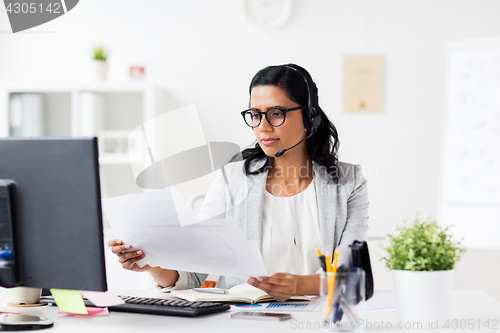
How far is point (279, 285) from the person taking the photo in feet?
3.85

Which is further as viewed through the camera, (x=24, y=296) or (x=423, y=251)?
(x=24, y=296)

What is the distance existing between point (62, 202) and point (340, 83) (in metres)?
2.14

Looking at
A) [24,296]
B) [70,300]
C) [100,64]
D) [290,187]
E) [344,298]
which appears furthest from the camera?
[100,64]

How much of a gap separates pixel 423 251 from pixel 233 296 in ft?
1.57

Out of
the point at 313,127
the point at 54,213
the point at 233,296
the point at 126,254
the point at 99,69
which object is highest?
the point at 99,69

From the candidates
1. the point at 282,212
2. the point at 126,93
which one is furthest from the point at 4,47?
the point at 282,212

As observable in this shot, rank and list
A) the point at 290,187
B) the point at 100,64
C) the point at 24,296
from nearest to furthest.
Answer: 1. the point at 24,296
2. the point at 290,187
3. the point at 100,64

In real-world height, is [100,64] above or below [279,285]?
above

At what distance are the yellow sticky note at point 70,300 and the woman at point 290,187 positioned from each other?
1.58 ft

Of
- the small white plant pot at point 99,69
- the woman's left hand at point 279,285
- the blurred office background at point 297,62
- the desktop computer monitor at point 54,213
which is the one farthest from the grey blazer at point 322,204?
the small white plant pot at point 99,69

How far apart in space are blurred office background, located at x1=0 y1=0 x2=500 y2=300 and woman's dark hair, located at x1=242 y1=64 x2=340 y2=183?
3.71 ft

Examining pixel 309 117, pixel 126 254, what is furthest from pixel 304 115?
pixel 126 254

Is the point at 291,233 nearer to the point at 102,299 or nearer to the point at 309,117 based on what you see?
the point at 309,117

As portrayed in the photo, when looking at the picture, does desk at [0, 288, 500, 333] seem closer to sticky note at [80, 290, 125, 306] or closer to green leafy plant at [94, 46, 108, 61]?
sticky note at [80, 290, 125, 306]
